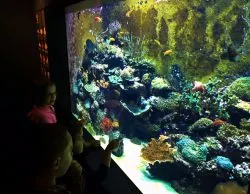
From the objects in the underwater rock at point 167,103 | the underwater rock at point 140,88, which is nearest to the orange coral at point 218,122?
the underwater rock at point 167,103

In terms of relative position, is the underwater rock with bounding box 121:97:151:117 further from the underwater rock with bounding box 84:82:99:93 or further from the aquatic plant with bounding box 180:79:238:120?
the underwater rock with bounding box 84:82:99:93

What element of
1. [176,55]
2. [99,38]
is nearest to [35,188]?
[176,55]

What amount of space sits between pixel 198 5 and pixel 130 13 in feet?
4.34

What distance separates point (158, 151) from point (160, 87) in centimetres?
91

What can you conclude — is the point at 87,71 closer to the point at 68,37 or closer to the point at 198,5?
the point at 68,37

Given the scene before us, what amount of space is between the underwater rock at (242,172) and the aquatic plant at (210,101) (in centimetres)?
53

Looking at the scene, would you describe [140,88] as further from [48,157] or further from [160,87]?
[48,157]

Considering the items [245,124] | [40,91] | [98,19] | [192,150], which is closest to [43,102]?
[40,91]

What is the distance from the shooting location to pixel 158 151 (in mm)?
3982

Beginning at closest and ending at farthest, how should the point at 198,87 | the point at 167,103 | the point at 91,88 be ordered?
the point at 198,87 < the point at 167,103 < the point at 91,88

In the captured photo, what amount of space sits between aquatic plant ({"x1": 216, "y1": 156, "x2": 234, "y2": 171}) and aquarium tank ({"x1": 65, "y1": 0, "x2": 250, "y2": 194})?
10 mm

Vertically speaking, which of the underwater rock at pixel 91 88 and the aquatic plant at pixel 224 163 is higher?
the underwater rock at pixel 91 88

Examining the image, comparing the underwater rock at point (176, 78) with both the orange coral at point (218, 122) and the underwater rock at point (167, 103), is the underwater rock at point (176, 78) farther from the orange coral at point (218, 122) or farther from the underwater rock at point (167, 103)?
the orange coral at point (218, 122)

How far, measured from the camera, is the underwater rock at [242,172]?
291 centimetres
